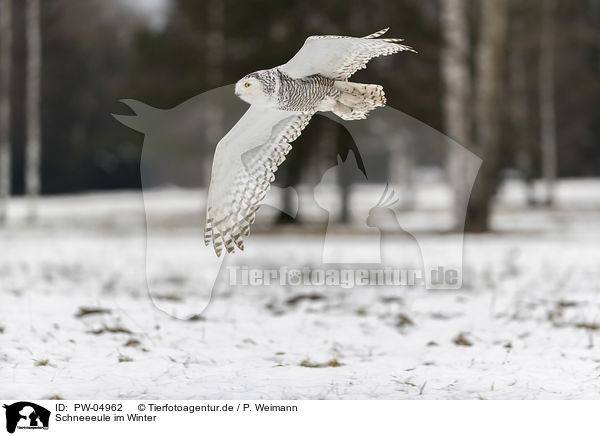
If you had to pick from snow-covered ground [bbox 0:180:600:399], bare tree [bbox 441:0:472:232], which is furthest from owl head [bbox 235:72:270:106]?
bare tree [bbox 441:0:472:232]

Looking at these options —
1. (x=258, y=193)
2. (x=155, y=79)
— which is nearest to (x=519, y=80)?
(x=155, y=79)

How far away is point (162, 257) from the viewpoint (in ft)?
32.6

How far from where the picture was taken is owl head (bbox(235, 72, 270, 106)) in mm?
2771

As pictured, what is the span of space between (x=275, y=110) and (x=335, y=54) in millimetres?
395

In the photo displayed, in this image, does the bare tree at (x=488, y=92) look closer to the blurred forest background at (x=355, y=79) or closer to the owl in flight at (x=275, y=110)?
the blurred forest background at (x=355, y=79)

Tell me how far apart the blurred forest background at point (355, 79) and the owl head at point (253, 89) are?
12.3ft

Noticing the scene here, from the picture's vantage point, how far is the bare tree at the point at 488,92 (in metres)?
Answer: 12.3

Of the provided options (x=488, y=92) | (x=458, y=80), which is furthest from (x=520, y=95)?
(x=458, y=80)

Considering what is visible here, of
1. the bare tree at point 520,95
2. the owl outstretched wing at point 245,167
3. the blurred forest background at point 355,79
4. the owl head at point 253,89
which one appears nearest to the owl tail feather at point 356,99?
the owl outstretched wing at point 245,167

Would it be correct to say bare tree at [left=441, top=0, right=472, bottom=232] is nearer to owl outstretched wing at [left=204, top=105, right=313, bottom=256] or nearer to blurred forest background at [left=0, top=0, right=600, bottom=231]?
blurred forest background at [left=0, top=0, right=600, bottom=231]

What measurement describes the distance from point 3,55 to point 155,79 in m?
3.35

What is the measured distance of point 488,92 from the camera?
12.4 meters
